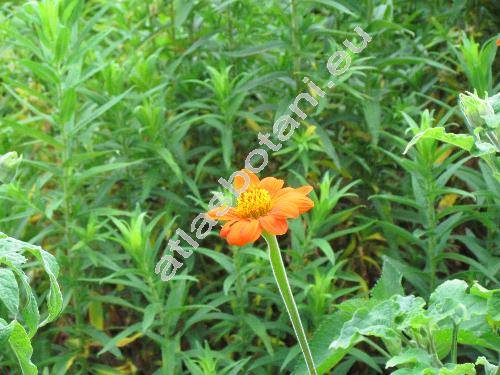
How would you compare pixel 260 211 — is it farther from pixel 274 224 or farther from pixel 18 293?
pixel 18 293

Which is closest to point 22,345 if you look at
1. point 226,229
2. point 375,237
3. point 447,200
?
point 226,229

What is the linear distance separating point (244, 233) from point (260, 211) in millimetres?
76

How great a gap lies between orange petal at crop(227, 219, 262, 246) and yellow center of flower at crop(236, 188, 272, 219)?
3cm

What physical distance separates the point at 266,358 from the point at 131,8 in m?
1.42

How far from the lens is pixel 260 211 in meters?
1.29

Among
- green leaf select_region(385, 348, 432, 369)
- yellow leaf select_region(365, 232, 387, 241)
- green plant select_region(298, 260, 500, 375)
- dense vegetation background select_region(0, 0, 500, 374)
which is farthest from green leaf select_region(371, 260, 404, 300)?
yellow leaf select_region(365, 232, 387, 241)

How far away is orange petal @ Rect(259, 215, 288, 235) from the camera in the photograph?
121 centimetres

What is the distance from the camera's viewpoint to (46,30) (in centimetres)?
208

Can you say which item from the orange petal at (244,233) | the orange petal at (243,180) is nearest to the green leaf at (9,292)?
the orange petal at (244,233)

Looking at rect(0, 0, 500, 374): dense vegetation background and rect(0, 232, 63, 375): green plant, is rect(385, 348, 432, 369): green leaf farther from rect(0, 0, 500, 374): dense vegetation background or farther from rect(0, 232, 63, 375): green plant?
rect(0, 0, 500, 374): dense vegetation background

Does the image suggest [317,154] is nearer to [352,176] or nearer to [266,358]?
[352,176]

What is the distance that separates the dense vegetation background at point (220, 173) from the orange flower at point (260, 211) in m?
0.56

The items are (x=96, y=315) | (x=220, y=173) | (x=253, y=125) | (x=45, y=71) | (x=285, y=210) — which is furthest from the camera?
(x=253, y=125)

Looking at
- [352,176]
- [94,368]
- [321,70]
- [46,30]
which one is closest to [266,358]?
[94,368]
